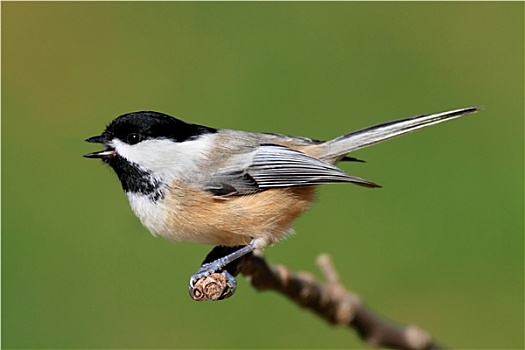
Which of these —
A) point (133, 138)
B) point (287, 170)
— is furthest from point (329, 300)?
point (133, 138)

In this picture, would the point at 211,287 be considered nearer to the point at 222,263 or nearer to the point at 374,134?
the point at 222,263

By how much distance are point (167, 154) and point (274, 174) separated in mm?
223

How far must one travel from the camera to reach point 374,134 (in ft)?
5.44

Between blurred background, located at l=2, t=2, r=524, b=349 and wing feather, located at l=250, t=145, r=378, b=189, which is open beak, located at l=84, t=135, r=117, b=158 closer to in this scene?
wing feather, located at l=250, t=145, r=378, b=189

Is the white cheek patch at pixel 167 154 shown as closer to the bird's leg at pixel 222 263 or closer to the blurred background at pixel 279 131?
the bird's leg at pixel 222 263

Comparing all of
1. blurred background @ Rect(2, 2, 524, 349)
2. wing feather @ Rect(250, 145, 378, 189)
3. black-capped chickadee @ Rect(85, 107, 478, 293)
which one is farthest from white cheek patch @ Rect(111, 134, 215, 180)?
blurred background @ Rect(2, 2, 524, 349)

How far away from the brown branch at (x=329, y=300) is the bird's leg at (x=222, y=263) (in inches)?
0.8

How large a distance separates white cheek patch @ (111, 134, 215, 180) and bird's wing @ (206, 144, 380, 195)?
0.06m

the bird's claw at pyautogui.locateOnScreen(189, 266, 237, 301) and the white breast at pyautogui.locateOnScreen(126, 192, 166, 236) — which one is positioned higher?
the white breast at pyautogui.locateOnScreen(126, 192, 166, 236)

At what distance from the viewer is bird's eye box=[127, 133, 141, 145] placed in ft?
4.67

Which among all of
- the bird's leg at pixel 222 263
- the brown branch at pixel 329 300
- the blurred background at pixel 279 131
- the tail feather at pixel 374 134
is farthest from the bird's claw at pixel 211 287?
the blurred background at pixel 279 131

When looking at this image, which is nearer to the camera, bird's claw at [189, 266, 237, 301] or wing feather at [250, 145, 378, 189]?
bird's claw at [189, 266, 237, 301]

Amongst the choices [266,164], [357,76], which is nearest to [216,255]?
[266,164]

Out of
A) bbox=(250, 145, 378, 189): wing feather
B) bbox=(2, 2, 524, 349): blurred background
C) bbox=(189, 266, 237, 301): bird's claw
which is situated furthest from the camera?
bbox=(2, 2, 524, 349): blurred background
